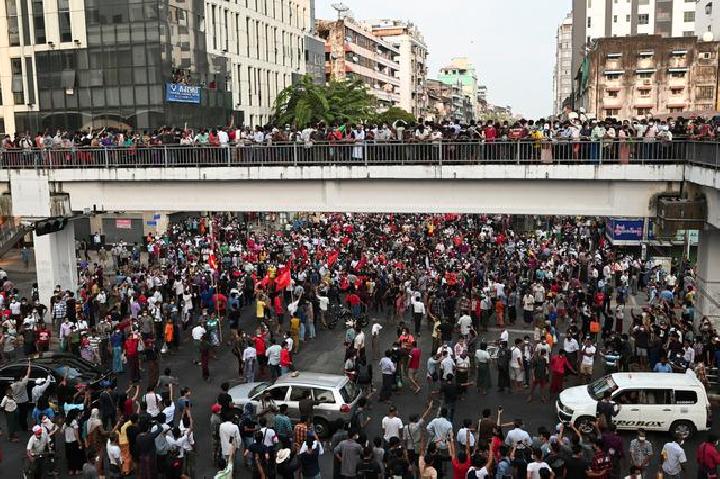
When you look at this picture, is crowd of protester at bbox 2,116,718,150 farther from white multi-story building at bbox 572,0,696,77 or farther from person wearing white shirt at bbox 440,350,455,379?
white multi-story building at bbox 572,0,696,77

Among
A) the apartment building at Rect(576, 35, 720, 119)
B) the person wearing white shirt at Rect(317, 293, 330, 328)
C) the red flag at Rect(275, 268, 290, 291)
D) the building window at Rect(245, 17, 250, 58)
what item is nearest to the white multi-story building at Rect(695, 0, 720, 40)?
the apartment building at Rect(576, 35, 720, 119)

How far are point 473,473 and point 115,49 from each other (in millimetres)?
40687

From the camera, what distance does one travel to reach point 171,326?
22.3 metres

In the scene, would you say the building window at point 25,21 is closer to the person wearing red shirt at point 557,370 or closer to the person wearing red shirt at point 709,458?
the person wearing red shirt at point 557,370

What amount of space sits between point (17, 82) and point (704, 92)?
68128mm

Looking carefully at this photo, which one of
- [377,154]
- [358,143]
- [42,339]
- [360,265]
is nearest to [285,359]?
[377,154]

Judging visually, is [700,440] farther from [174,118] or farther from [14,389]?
[174,118]

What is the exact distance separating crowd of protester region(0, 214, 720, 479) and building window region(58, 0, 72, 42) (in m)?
15.5

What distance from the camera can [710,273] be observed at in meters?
20.0

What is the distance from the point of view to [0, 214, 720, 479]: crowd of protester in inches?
505

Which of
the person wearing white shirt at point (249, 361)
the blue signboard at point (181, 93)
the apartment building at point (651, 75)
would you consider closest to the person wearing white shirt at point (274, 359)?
the person wearing white shirt at point (249, 361)

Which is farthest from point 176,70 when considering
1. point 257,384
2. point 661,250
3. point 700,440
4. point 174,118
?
point 700,440

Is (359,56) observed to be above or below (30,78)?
above

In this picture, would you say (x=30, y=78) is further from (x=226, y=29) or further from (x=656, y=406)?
(x=656, y=406)
